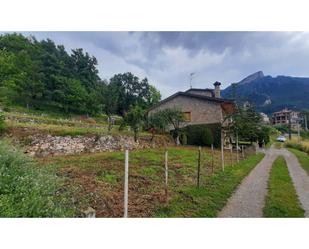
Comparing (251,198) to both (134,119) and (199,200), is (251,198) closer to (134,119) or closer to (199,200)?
(199,200)

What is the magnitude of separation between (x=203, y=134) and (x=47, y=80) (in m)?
24.3

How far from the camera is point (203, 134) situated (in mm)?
20609

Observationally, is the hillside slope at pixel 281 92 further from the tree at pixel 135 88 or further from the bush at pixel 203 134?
the bush at pixel 203 134

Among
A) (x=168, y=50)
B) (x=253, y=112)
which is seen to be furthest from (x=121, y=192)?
(x=253, y=112)

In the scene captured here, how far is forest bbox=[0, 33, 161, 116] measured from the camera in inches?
1131

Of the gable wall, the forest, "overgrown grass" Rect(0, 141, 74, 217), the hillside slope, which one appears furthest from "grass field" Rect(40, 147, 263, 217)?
the hillside slope

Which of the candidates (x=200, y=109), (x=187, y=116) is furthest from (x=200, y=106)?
(x=187, y=116)

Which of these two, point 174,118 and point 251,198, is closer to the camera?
point 251,198

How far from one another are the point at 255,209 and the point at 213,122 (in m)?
17.1

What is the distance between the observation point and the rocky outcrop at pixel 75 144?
10878 mm

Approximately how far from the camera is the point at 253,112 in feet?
67.9

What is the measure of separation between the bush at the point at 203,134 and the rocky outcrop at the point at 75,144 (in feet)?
22.0

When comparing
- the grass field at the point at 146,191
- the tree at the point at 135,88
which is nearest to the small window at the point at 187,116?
the grass field at the point at 146,191
